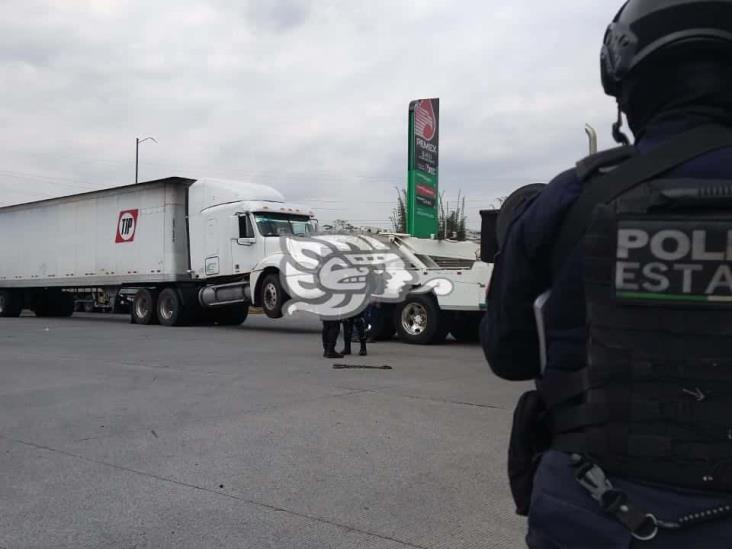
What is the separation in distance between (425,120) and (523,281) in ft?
77.5

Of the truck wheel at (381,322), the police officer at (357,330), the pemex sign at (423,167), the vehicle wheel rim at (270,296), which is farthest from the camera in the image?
the pemex sign at (423,167)

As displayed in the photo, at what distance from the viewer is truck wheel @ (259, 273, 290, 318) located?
16.3m

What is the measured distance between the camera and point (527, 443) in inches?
70.7

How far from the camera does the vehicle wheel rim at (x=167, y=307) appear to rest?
781 inches

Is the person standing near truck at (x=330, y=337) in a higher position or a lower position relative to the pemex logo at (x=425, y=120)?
lower

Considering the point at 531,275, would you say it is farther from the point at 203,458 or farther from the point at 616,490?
the point at 203,458

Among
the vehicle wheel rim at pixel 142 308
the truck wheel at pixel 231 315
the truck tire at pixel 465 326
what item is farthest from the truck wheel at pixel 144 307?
the truck tire at pixel 465 326

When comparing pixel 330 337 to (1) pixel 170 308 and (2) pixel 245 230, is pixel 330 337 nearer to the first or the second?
(2) pixel 245 230

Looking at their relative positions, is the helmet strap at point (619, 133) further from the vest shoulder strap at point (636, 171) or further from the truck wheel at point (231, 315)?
the truck wheel at point (231, 315)

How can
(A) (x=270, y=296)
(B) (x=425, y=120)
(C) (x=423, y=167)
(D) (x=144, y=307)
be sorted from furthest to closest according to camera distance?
(B) (x=425, y=120)
(C) (x=423, y=167)
(D) (x=144, y=307)
(A) (x=270, y=296)

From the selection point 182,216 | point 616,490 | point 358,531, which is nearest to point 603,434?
point 616,490

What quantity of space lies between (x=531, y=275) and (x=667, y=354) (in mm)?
370

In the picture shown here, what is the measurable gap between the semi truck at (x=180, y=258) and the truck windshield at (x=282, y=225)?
28 millimetres

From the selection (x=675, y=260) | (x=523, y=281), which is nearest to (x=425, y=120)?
(x=523, y=281)
